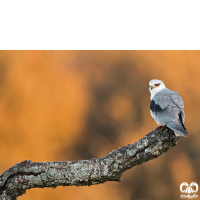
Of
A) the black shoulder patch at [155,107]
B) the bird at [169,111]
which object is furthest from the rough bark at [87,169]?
the black shoulder patch at [155,107]

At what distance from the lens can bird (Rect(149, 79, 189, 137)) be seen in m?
1.83

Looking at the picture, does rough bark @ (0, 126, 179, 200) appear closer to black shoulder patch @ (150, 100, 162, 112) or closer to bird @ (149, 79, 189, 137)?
bird @ (149, 79, 189, 137)

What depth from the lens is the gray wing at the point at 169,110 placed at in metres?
1.86

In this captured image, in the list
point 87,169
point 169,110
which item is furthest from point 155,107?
point 87,169

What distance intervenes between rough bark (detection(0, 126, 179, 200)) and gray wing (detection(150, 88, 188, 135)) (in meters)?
0.08

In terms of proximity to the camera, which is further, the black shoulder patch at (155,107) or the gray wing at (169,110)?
the black shoulder patch at (155,107)

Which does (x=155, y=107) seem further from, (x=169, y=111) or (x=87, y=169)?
(x=87, y=169)

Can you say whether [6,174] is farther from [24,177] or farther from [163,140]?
[163,140]

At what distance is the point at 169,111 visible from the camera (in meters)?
2.05

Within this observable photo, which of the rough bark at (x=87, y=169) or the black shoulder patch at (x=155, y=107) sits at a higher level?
the black shoulder patch at (x=155, y=107)

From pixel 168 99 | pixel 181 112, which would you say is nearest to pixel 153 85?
pixel 168 99

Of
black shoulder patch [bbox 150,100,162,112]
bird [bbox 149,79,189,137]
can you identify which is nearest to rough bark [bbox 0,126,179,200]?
bird [bbox 149,79,189,137]

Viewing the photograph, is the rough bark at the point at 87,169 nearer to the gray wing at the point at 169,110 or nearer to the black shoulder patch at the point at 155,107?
the gray wing at the point at 169,110

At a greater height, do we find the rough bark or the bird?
the bird
